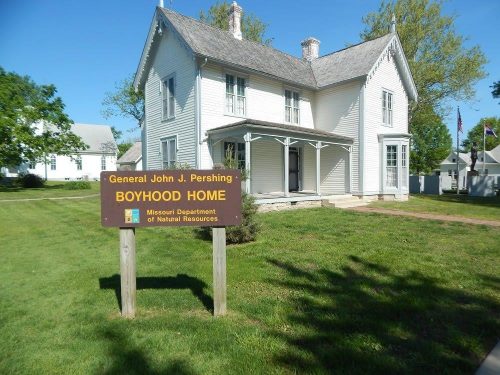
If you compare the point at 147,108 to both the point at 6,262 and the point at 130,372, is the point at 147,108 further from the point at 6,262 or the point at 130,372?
the point at 130,372

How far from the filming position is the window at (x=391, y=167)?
63.9ft

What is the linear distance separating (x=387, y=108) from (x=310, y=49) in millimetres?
7095

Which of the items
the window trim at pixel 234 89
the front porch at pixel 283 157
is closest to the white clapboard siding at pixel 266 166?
the front porch at pixel 283 157

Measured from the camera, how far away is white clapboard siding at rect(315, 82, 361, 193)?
60.5 ft

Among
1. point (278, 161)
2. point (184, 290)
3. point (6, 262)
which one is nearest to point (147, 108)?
point (278, 161)

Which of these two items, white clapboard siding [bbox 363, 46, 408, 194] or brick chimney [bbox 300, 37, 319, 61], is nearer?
white clapboard siding [bbox 363, 46, 408, 194]

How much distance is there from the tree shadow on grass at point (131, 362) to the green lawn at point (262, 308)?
0.01 m

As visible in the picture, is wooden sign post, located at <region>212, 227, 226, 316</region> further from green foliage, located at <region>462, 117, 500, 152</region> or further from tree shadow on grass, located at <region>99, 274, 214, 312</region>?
green foliage, located at <region>462, 117, 500, 152</region>

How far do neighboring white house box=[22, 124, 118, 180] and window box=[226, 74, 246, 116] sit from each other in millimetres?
36218

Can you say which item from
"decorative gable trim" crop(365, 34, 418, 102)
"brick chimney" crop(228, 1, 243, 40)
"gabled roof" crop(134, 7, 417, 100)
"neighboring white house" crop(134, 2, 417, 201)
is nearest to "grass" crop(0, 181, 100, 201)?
"neighboring white house" crop(134, 2, 417, 201)

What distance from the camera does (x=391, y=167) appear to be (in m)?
19.5

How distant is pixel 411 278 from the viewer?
5.65 m

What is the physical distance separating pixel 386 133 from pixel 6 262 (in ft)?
60.4

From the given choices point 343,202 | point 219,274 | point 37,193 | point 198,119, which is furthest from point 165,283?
point 37,193
